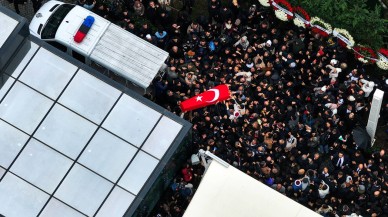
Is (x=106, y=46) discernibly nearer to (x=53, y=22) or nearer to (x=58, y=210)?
(x=53, y=22)

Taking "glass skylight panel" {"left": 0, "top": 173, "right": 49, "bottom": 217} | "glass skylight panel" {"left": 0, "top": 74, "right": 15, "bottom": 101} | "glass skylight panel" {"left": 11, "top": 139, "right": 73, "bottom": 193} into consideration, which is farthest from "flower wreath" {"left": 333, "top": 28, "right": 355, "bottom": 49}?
"glass skylight panel" {"left": 0, "top": 173, "right": 49, "bottom": 217}

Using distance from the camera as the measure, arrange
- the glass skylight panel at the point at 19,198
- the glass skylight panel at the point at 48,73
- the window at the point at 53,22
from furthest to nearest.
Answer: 1. the window at the point at 53,22
2. the glass skylight panel at the point at 48,73
3. the glass skylight panel at the point at 19,198

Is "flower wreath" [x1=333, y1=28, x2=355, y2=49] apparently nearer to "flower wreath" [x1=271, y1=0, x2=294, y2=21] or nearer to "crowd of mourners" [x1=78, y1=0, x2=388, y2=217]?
"crowd of mourners" [x1=78, y1=0, x2=388, y2=217]

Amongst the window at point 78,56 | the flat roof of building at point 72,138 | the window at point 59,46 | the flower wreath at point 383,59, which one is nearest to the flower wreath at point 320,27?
the flower wreath at point 383,59

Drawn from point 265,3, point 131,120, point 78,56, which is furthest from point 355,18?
point 78,56

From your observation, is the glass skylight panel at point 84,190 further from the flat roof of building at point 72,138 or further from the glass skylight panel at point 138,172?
the glass skylight panel at point 138,172

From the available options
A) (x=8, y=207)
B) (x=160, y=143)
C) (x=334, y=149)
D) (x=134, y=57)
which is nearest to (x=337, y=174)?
(x=334, y=149)
